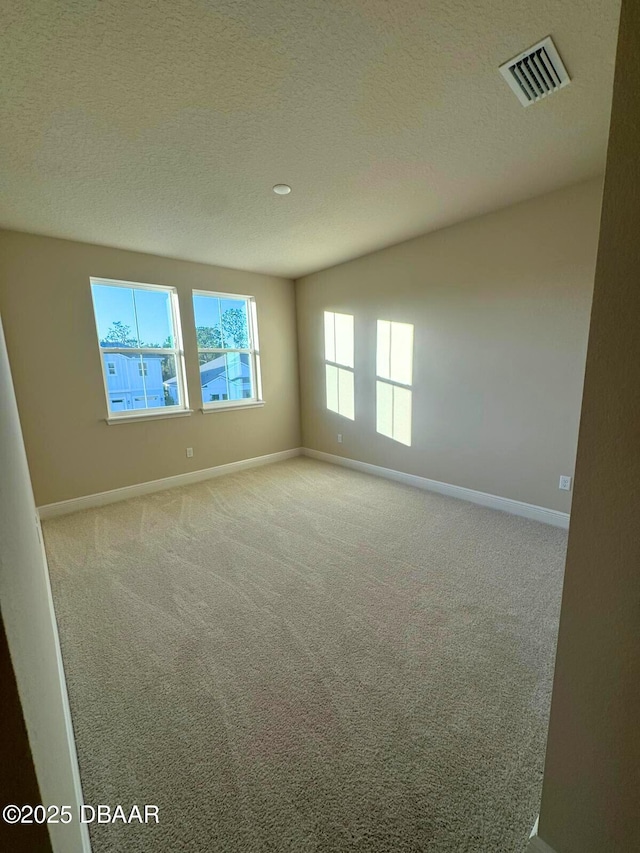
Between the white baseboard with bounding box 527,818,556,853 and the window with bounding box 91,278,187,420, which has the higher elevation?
the window with bounding box 91,278,187,420

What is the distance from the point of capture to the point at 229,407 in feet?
13.9

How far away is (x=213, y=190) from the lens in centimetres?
230

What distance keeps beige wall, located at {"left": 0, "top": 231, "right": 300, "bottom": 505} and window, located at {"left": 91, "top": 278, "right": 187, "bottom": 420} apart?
3.9 inches

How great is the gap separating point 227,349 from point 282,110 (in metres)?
2.76

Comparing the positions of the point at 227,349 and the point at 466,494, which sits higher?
the point at 227,349

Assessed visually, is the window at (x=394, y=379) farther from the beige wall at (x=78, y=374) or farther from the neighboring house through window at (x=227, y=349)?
the beige wall at (x=78, y=374)

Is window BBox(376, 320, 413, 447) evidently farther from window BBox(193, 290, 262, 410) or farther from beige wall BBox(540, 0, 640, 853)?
beige wall BBox(540, 0, 640, 853)

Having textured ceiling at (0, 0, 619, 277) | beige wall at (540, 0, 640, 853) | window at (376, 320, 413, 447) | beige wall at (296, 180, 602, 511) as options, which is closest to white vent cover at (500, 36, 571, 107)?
textured ceiling at (0, 0, 619, 277)

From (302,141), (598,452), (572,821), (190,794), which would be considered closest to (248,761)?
(190,794)

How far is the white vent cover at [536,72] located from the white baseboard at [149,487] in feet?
13.2

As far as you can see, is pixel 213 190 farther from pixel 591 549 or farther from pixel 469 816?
pixel 469 816

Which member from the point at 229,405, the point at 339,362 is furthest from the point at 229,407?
the point at 339,362

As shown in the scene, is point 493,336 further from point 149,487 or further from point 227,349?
point 149,487

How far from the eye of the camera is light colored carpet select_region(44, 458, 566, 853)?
1002mm
